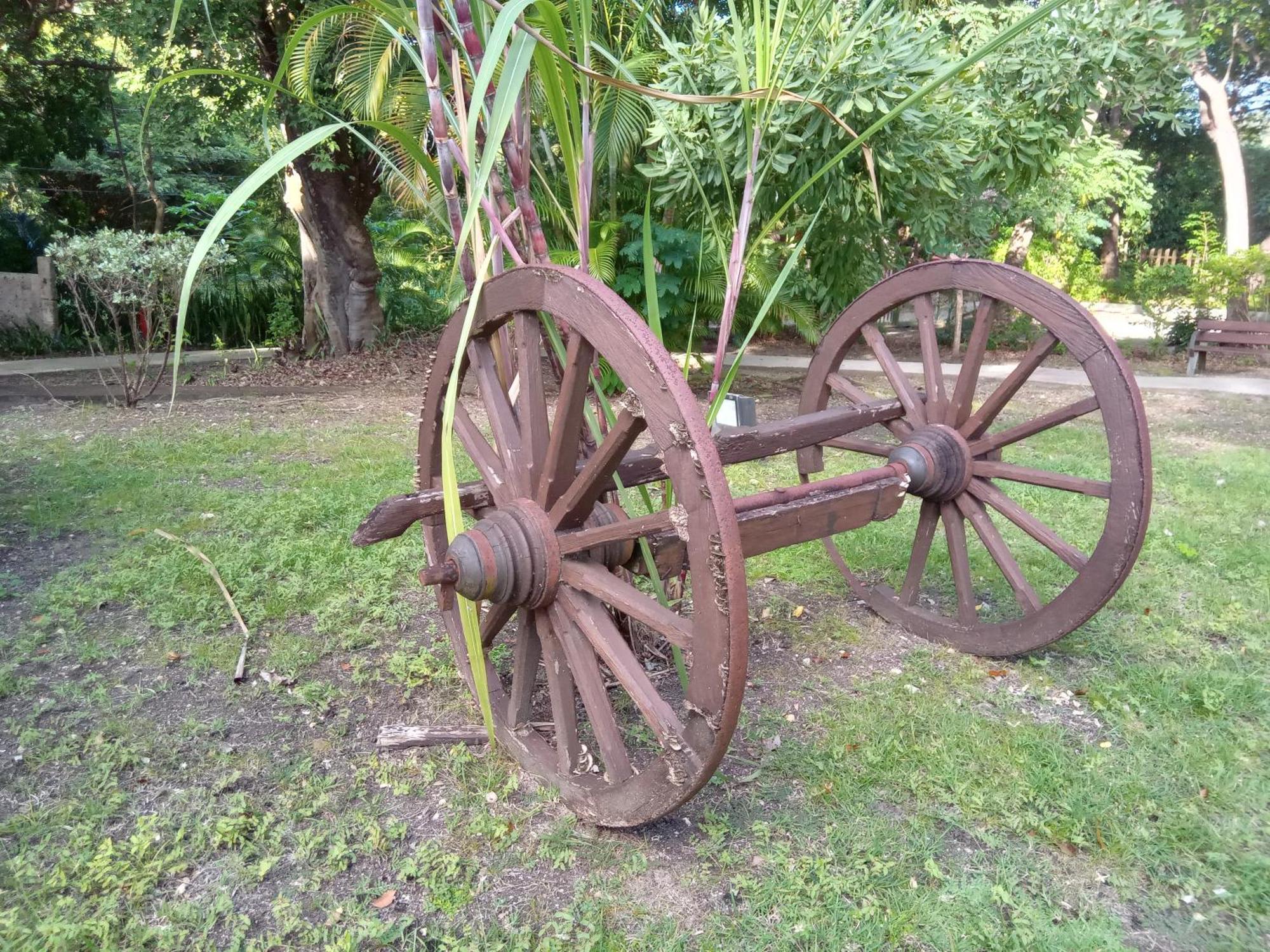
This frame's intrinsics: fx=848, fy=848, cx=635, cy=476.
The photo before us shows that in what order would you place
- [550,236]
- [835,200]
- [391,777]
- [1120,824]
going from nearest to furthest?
[1120,824], [391,777], [835,200], [550,236]

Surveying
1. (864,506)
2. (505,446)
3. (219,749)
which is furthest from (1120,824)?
(219,749)

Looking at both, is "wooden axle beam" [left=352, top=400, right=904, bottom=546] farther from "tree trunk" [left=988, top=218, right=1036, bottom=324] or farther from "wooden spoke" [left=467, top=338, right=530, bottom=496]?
"tree trunk" [left=988, top=218, right=1036, bottom=324]

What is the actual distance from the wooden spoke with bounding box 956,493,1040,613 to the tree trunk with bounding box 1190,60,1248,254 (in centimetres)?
1238

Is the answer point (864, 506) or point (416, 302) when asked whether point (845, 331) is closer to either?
point (864, 506)

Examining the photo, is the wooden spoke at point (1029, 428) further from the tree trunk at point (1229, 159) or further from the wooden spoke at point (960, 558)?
the tree trunk at point (1229, 159)

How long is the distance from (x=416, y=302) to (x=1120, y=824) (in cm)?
1253

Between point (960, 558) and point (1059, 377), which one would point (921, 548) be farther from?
point (1059, 377)

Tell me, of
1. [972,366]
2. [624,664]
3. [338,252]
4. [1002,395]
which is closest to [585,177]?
[624,664]

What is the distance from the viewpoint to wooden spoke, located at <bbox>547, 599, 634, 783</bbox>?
1978mm

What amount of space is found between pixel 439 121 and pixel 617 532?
3.20 feet

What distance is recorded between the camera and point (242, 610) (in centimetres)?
341

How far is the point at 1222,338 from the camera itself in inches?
393

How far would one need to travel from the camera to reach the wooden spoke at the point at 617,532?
5.90 ft

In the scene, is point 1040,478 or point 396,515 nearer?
point 396,515
